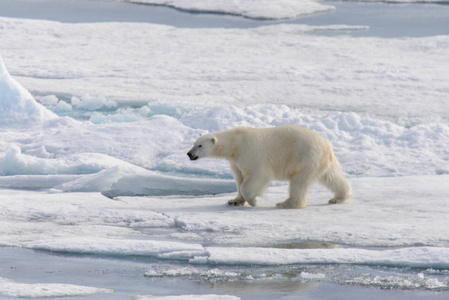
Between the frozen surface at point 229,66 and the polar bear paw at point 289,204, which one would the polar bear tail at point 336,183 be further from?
the frozen surface at point 229,66

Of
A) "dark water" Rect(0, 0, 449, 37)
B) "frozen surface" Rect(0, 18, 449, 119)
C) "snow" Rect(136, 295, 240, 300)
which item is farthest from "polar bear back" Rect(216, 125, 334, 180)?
"dark water" Rect(0, 0, 449, 37)

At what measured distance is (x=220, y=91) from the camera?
1123 centimetres

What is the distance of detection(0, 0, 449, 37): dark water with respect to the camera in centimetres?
1880

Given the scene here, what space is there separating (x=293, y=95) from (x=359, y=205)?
558 centimetres

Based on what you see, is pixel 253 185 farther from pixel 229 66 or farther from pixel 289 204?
pixel 229 66

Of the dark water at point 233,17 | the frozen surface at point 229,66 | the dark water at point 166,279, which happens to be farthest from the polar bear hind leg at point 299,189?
the dark water at point 233,17

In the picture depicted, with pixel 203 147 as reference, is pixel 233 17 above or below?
above

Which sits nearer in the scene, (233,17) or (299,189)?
(299,189)

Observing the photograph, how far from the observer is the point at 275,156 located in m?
5.34

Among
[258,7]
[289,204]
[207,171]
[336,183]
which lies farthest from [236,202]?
[258,7]

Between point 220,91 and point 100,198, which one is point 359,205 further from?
point 220,91

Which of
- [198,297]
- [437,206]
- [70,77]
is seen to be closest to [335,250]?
[198,297]

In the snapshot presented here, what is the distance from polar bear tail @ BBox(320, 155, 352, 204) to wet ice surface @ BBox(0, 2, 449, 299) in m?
0.09

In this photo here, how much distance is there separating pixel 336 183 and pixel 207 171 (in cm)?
199
